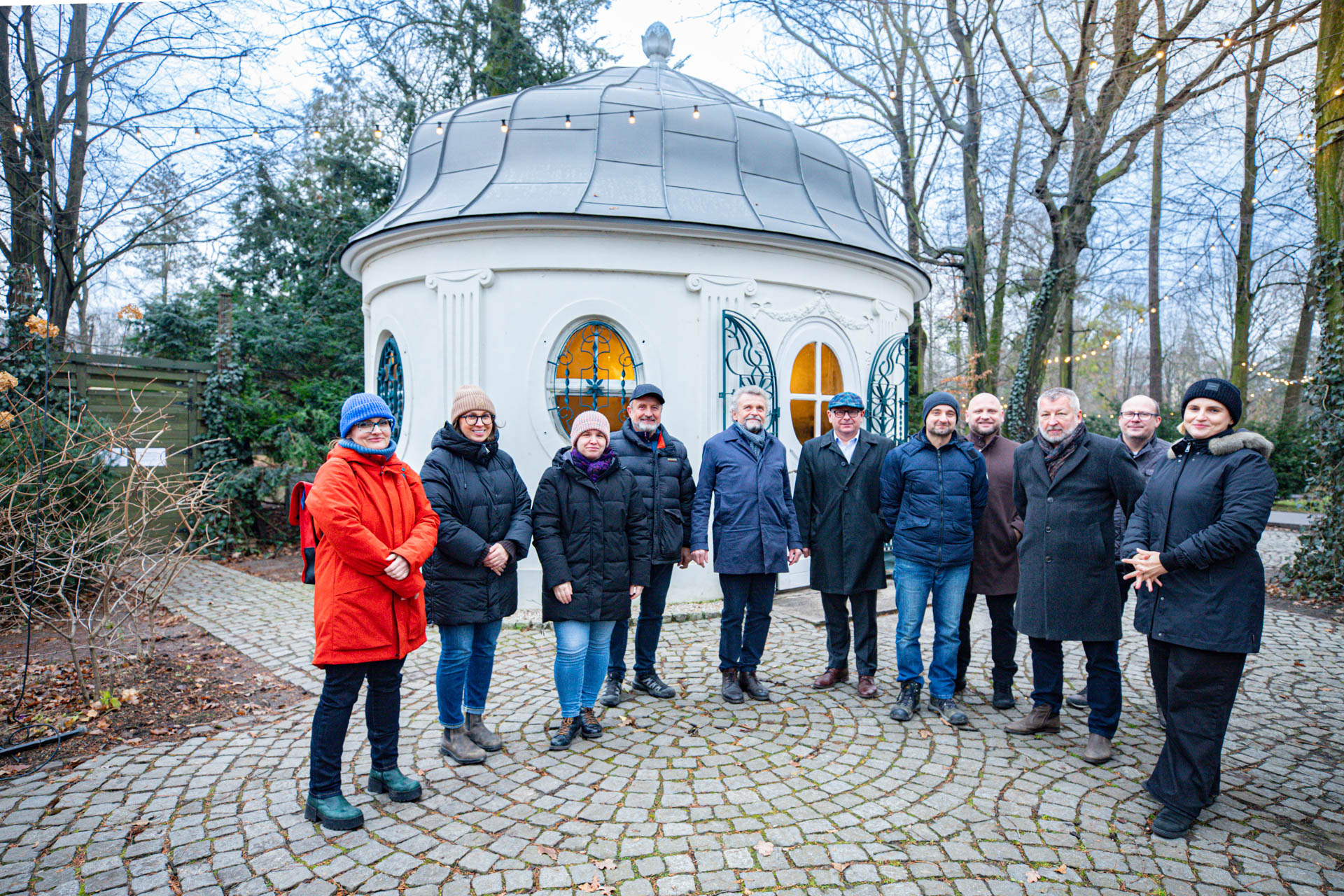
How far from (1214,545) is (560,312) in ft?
17.0

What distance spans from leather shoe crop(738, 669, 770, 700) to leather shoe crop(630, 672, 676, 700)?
1.45 feet

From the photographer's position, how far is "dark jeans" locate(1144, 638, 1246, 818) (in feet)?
10.2

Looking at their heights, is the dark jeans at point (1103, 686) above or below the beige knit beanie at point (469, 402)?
below

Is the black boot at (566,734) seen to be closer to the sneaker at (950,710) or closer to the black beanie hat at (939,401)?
the sneaker at (950,710)

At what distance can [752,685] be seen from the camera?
473 centimetres

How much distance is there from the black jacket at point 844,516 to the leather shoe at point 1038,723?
107 centimetres

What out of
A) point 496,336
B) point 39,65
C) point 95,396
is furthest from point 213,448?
point 496,336

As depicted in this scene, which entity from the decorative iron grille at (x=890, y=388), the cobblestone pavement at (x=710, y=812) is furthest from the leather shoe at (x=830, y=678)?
the decorative iron grille at (x=890, y=388)

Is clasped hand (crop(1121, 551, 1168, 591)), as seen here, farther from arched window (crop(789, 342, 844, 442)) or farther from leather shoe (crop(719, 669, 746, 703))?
arched window (crop(789, 342, 844, 442))

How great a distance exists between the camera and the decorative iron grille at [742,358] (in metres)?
7.06

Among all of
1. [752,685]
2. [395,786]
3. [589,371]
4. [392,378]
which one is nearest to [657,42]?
[589,371]

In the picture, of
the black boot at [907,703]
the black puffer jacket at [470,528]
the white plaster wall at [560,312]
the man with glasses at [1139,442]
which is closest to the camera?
the black puffer jacket at [470,528]

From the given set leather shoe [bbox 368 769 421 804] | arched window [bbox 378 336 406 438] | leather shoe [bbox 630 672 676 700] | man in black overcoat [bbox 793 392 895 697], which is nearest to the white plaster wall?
arched window [bbox 378 336 406 438]

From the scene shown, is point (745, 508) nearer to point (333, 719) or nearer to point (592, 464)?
point (592, 464)
